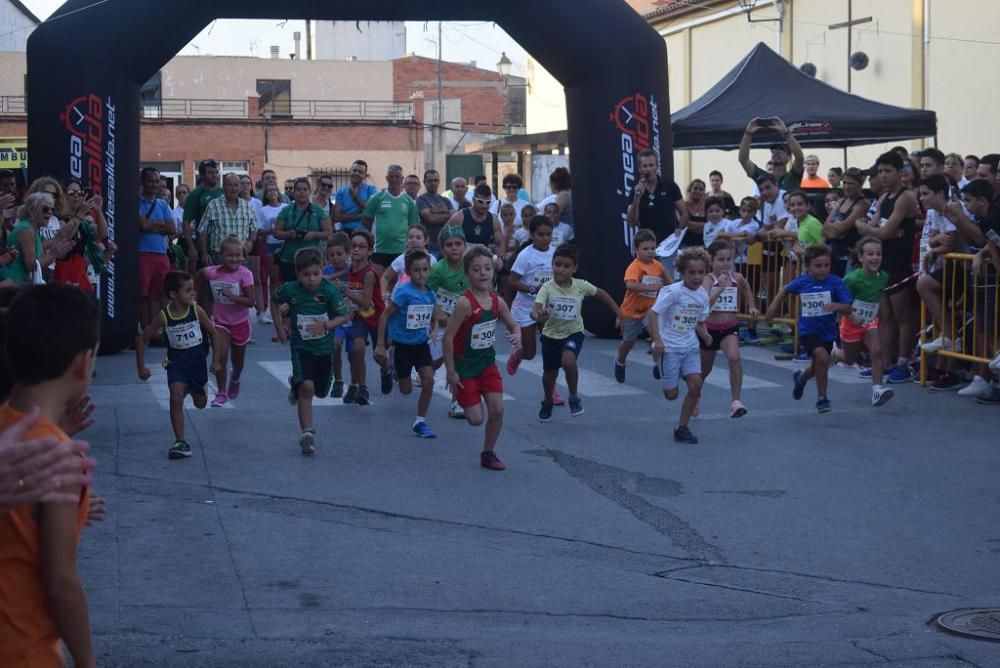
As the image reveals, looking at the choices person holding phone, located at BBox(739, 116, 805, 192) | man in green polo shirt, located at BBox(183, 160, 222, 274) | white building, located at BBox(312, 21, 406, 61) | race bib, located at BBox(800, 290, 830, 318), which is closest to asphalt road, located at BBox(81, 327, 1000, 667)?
race bib, located at BBox(800, 290, 830, 318)

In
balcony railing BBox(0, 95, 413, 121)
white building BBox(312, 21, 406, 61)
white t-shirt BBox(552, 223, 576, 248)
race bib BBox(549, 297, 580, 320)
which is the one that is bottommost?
race bib BBox(549, 297, 580, 320)

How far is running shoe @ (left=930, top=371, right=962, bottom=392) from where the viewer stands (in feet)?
38.5

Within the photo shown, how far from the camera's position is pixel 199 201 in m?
15.3

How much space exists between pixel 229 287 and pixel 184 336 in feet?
Answer: 5.02

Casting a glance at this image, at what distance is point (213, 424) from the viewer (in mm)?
10375

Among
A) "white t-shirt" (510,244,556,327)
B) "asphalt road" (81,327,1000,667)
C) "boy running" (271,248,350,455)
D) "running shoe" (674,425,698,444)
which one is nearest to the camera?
"asphalt road" (81,327,1000,667)

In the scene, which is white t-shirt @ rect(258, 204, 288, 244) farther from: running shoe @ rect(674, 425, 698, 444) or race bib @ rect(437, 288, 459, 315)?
running shoe @ rect(674, 425, 698, 444)

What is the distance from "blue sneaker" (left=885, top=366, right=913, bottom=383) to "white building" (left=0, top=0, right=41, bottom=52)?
5183 centimetres

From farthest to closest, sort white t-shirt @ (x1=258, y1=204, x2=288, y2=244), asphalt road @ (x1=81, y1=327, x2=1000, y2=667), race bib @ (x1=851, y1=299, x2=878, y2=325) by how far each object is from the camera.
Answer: white t-shirt @ (x1=258, y1=204, x2=288, y2=244) → race bib @ (x1=851, y1=299, x2=878, y2=325) → asphalt road @ (x1=81, y1=327, x2=1000, y2=667)

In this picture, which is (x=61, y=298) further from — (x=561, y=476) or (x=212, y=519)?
(x=561, y=476)

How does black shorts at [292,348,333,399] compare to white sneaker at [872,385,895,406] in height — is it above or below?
above

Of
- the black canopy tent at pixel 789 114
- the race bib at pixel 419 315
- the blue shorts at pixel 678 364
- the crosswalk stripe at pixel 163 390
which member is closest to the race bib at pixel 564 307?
the blue shorts at pixel 678 364

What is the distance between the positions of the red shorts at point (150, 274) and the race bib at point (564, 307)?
6258mm

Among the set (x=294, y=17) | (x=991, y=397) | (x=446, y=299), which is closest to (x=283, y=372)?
(x=446, y=299)
